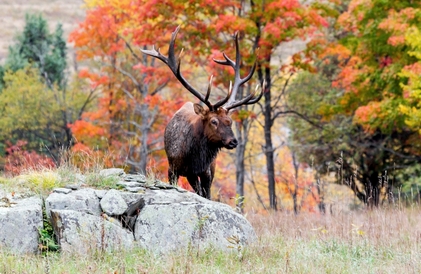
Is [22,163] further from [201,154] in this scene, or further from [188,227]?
[188,227]

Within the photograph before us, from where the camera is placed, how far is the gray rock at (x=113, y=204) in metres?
7.12

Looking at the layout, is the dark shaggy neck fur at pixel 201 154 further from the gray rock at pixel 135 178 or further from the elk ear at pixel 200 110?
the gray rock at pixel 135 178

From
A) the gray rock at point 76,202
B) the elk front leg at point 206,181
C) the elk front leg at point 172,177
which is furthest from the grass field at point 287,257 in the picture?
the elk front leg at point 172,177

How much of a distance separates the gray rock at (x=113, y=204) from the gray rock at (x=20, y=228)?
728 mm

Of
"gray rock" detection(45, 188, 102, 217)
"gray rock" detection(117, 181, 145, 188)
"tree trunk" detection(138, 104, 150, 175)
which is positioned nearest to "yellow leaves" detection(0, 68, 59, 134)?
"tree trunk" detection(138, 104, 150, 175)

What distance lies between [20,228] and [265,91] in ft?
32.5

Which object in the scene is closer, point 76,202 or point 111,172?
point 76,202

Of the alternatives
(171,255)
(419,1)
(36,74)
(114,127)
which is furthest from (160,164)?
(171,255)

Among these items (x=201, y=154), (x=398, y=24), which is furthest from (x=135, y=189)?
(x=398, y=24)

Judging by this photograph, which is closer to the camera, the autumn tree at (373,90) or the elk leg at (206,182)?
the elk leg at (206,182)

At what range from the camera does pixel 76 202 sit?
23.2 ft

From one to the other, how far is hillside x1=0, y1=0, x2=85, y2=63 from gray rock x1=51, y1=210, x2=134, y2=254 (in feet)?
177

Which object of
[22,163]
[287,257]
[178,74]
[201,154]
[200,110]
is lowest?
[287,257]

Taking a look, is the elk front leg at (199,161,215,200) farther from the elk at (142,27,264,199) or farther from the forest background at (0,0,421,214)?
the forest background at (0,0,421,214)
